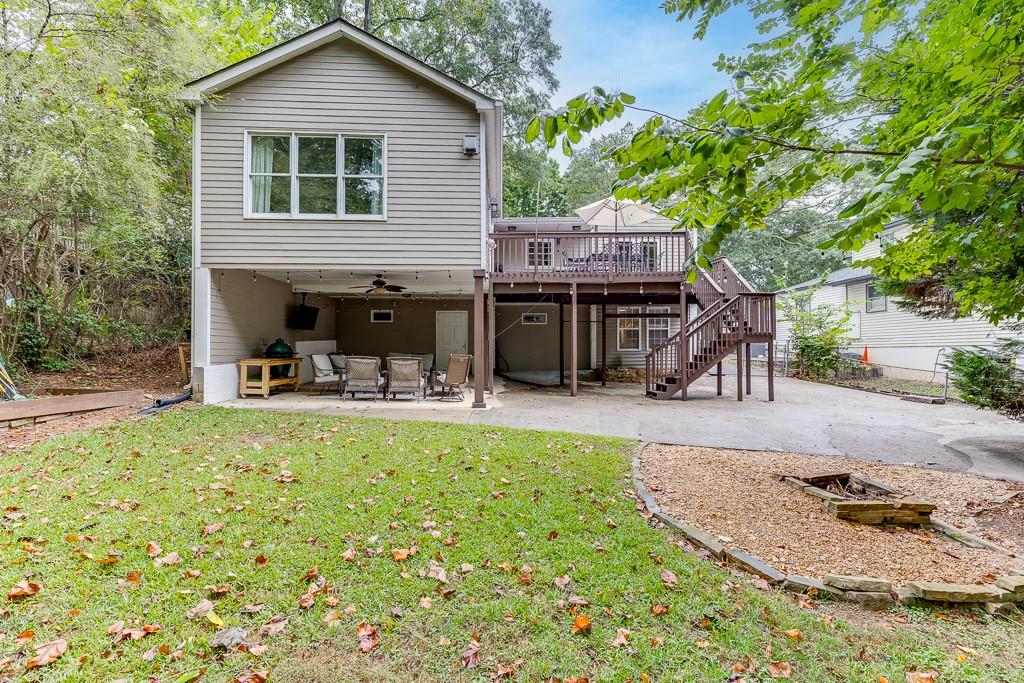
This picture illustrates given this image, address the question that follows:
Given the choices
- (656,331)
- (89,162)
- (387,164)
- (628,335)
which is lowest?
(628,335)

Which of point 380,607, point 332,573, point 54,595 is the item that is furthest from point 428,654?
point 54,595

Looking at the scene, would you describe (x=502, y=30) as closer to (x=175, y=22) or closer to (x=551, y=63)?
(x=551, y=63)

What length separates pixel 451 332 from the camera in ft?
53.4

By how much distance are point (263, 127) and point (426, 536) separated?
861cm

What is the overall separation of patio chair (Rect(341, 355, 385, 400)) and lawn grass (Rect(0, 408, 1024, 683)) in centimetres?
459

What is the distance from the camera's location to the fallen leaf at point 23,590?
2.56 metres

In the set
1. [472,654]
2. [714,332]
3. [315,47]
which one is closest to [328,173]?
[315,47]

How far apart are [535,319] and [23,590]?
14.9 m

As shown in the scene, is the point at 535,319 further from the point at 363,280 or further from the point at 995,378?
the point at 995,378

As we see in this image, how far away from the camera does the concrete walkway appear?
644 cm

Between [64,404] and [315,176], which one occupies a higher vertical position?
[315,176]

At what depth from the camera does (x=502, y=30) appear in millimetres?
20750

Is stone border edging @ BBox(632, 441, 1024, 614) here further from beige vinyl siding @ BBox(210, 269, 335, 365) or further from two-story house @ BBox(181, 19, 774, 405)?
beige vinyl siding @ BBox(210, 269, 335, 365)

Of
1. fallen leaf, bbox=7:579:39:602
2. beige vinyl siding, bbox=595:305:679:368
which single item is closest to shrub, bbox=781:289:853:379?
beige vinyl siding, bbox=595:305:679:368
